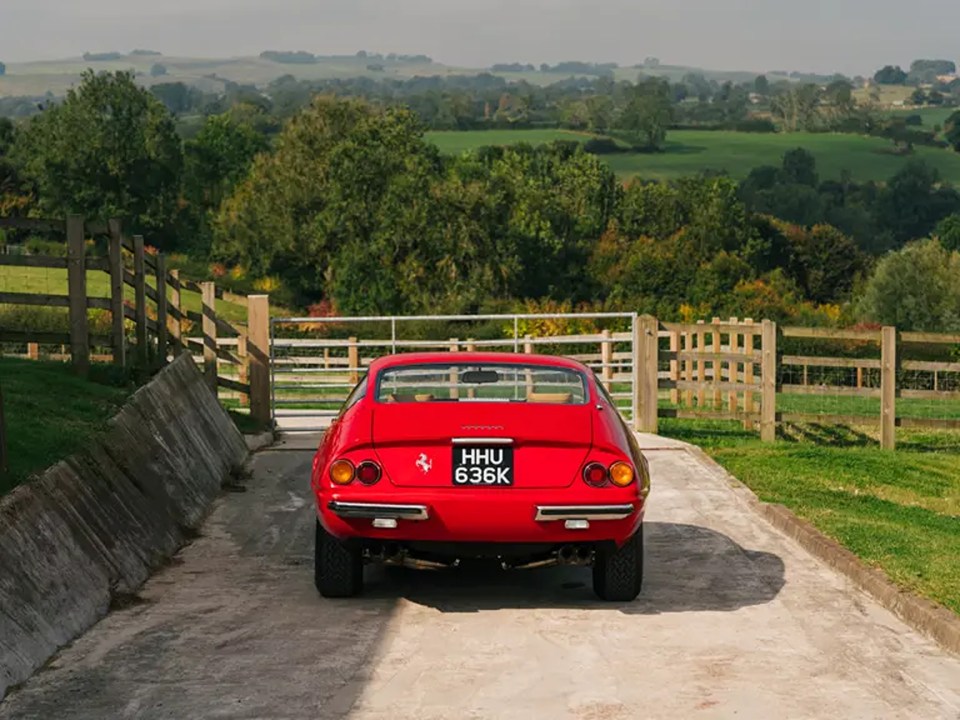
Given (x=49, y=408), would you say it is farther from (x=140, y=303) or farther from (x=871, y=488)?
(x=871, y=488)

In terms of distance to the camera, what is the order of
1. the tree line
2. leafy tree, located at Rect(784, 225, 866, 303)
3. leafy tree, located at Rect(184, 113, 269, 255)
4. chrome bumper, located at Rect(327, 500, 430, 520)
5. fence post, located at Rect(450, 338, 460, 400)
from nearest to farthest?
chrome bumper, located at Rect(327, 500, 430, 520) → fence post, located at Rect(450, 338, 460, 400) → the tree line → leafy tree, located at Rect(784, 225, 866, 303) → leafy tree, located at Rect(184, 113, 269, 255)

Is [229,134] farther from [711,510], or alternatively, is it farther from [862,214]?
[711,510]

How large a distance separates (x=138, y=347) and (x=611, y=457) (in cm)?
897

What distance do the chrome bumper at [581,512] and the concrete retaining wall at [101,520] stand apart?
8.61 feet

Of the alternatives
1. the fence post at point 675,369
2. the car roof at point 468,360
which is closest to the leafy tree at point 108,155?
the fence post at point 675,369

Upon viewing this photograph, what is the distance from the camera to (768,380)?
21.7m

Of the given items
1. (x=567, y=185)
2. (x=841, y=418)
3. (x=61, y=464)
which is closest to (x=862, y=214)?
(x=567, y=185)

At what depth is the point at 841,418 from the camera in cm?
2227

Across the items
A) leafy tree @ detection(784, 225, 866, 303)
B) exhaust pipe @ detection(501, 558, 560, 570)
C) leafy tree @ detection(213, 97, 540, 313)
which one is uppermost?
exhaust pipe @ detection(501, 558, 560, 570)

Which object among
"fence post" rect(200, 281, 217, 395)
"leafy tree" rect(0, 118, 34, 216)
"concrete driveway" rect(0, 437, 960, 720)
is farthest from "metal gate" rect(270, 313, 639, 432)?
"leafy tree" rect(0, 118, 34, 216)

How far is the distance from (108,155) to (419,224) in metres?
38.0

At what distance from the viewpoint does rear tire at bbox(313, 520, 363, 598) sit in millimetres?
10391

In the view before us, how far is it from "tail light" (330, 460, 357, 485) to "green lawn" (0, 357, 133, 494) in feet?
5.98

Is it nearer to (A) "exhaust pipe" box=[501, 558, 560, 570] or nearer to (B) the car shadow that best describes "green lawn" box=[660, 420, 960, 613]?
(B) the car shadow
